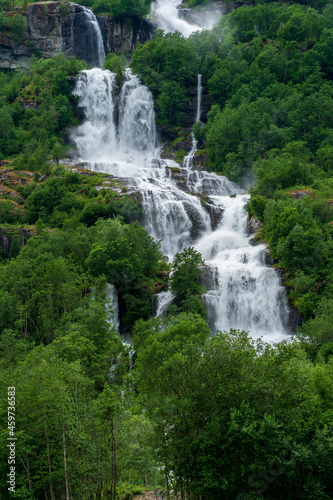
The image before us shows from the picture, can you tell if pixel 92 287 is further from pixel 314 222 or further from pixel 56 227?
pixel 314 222

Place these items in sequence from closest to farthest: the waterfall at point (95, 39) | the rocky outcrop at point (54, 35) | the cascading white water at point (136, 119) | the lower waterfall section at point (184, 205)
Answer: the lower waterfall section at point (184, 205) → the cascading white water at point (136, 119) → the rocky outcrop at point (54, 35) → the waterfall at point (95, 39)

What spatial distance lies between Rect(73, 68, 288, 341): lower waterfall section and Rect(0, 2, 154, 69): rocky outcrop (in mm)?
19673

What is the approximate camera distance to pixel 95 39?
112m

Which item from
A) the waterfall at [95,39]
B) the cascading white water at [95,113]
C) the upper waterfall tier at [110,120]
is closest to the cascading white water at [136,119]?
the upper waterfall tier at [110,120]

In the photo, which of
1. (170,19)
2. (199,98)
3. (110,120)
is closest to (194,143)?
(199,98)

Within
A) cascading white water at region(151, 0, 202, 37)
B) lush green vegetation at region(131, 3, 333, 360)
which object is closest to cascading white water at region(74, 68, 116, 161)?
lush green vegetation at region(131, 3, 333, 360)

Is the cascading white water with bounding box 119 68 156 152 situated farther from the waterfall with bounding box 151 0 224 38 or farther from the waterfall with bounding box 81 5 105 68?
the waterfall with bounding box 151 0 224 38

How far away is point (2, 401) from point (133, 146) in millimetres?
73492

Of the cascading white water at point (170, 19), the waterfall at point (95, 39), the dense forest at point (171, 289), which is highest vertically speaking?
the cascading white water at point (170, 19)

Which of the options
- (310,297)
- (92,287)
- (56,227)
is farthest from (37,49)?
(310,297)

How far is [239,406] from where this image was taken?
20.2 m

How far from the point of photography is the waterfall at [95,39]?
111 meters

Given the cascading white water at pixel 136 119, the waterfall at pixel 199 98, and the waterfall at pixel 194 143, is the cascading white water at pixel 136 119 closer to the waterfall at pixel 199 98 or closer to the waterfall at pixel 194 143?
the waterfall at pixel 194 143

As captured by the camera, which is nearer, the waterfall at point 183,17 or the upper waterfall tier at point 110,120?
the upper waterfall tier at point 110,120
